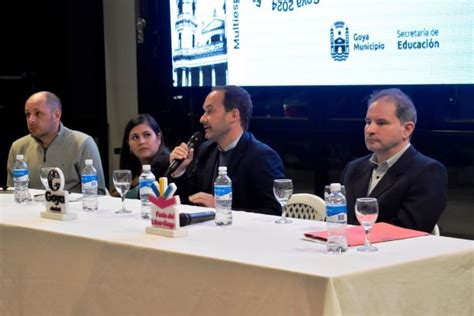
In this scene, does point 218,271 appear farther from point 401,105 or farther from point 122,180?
point 401,105

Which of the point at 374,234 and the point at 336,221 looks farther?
the point at 374,234

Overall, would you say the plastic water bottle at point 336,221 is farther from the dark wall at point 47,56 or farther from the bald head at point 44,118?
the dark wall at point 47,56

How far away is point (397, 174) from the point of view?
3.24 meters

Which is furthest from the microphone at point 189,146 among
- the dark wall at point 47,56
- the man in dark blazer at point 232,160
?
the dark wall at point 47,56

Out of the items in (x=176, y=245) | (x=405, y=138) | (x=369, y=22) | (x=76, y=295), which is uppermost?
(x=369, y=22)

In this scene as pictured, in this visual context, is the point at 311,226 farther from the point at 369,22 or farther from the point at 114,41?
the point at 114,41

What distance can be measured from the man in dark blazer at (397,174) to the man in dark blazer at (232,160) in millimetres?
467

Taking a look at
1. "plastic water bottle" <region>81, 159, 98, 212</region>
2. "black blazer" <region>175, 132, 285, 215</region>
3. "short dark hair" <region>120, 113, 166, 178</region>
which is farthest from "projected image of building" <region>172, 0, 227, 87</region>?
"plastic water bottle" <region>81, 159, 98, 212</region>

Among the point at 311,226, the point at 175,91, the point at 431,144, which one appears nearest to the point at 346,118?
the point at 431,144

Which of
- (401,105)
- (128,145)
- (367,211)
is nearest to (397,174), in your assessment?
(401,105)

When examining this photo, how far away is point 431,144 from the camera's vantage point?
496cm

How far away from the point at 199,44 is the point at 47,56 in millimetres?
1455

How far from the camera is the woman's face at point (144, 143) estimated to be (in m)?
4.34

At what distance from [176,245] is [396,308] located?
0.70 meters
